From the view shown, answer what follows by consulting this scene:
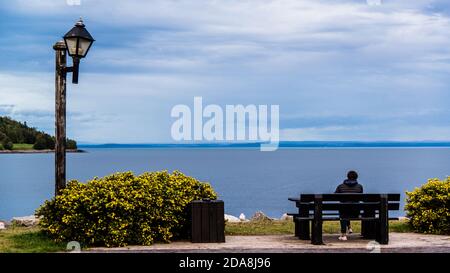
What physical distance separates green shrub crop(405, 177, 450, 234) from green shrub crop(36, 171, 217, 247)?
5816 mm

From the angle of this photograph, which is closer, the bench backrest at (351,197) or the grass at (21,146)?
the bench backrest at (351,197)

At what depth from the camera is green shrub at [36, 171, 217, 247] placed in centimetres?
1638

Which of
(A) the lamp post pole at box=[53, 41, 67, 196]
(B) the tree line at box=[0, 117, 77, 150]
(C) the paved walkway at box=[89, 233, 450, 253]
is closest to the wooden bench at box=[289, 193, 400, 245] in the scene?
(C) the paved walkway at box=[89, 233, 450, 253]

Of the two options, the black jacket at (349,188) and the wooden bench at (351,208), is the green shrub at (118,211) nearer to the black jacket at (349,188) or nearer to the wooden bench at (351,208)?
the wooden bench at (351,208)

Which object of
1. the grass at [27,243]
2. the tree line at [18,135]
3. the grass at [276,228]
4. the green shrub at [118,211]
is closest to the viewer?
the grass at [27,243]

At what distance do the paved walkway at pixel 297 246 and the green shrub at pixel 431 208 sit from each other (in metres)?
0.94

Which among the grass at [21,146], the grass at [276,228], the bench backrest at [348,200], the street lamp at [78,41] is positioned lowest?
the grass at [276,228]

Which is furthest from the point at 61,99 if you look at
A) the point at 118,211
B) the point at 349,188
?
the point at 349,188

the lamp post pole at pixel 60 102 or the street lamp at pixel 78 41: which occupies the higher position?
the street lamp at pixel 78 41

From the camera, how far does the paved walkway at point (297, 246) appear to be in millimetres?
15844

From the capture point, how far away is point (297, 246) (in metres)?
16.4

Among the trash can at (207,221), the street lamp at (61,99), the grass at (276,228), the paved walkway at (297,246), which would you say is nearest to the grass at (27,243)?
the paved walkway at (297,246)

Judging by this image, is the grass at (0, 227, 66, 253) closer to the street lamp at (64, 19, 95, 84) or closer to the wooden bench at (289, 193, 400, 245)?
the street lamp at (64, 19, 95, 84)
